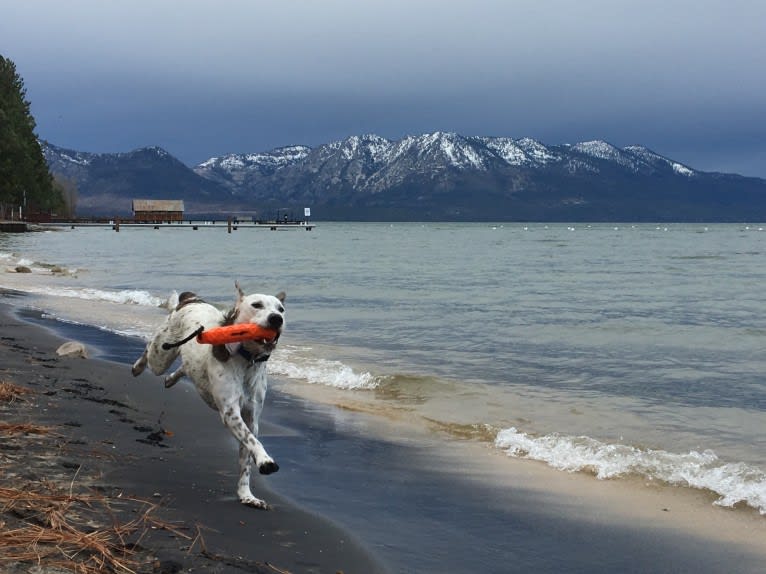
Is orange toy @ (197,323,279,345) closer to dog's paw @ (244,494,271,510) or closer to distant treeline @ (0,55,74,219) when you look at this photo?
dog's paw @ (244,494,271,510)

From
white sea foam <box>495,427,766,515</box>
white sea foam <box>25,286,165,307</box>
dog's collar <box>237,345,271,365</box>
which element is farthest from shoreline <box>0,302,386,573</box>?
white sea foam <box>25,286,165,307</box>

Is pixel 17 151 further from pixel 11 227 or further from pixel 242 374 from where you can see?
pixel 242 374

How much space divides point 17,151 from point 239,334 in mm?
104648

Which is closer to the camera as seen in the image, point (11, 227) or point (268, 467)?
point (268, 467)

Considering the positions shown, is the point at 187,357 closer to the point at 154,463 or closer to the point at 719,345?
the point at 154,463

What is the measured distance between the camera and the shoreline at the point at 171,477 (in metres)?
4.94

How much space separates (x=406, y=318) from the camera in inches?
855

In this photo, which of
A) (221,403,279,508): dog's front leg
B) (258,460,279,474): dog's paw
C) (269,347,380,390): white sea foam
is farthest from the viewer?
(269,347,380,390): white sea foam

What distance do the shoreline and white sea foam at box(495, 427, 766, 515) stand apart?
289cm

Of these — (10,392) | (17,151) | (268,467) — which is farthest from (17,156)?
(268,467)

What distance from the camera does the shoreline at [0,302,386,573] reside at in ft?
16.2

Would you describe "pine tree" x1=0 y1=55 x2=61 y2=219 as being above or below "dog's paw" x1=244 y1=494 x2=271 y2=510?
above

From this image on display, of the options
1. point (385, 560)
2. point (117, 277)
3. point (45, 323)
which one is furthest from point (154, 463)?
point (117, 277)

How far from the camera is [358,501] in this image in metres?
6.60
